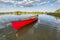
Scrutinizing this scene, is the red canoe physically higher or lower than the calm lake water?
higher

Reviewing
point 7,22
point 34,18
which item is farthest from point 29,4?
point 7,22

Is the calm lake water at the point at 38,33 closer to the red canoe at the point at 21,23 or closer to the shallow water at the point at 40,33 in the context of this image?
the shallow water at the point at 40,33

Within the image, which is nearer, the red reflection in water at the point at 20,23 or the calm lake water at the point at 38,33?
the calm lake water at the point at 38,33

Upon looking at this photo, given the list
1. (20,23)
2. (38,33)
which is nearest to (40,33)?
(38,33)

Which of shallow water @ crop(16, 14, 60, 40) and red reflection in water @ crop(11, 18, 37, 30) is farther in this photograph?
red reflection in water @ crop(11, 18, 37, 30)

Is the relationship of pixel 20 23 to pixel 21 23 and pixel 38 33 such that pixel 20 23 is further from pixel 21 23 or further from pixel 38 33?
pixel 38 33

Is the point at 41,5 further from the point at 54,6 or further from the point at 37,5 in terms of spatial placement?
the point at 54,6

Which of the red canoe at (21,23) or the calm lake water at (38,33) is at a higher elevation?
the red canoe at (21,23)

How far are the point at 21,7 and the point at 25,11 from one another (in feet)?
0.91

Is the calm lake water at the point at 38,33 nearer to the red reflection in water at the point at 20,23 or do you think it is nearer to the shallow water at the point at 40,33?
the shallow water at the point at 40,33

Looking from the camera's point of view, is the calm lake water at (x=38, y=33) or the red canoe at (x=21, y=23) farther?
the red canoe at (x=21, y=23)

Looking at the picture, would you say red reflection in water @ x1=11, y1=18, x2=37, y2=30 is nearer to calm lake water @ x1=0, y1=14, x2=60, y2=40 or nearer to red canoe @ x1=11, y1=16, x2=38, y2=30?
red canoe @ x1=11, y1=16, x2=38, y2=30

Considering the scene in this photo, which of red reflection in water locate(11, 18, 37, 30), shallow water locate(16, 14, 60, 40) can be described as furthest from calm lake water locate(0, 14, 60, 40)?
red reflection in water locate(11, 18, 37, 30)

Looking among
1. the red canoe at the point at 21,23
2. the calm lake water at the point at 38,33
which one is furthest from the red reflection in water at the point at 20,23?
the calm lake water at the point at 38,33
